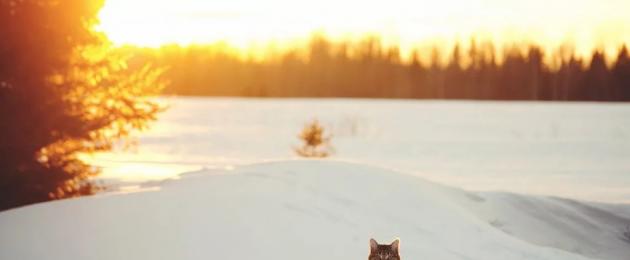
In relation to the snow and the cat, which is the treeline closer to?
the snow

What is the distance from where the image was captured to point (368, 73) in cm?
7581

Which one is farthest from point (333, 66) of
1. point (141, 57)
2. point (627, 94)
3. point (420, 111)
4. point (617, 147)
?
point (141, 57)

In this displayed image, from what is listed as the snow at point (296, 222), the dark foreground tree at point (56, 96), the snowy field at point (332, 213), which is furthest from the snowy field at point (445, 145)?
the snow at point (296, 222)

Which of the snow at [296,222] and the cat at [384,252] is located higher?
the cat at [384,252]

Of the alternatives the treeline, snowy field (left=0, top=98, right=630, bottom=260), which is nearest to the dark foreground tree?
snowy field (left=0, top=98, right=630, bottom=260)

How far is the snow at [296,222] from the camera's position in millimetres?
7699

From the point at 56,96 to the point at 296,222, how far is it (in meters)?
4.88

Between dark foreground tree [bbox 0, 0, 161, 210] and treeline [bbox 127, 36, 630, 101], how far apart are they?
3978 cm

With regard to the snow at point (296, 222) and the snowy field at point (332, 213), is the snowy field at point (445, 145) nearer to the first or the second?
the snowy field at point (332, 213)

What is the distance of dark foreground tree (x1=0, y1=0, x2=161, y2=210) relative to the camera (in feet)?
34.5

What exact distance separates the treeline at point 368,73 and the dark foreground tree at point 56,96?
3978cm

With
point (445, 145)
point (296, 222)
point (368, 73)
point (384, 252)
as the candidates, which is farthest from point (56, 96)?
point (368, 73)

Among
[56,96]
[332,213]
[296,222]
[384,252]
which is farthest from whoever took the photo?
[56,96]

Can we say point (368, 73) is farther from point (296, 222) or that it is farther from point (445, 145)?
point (296, 222)
